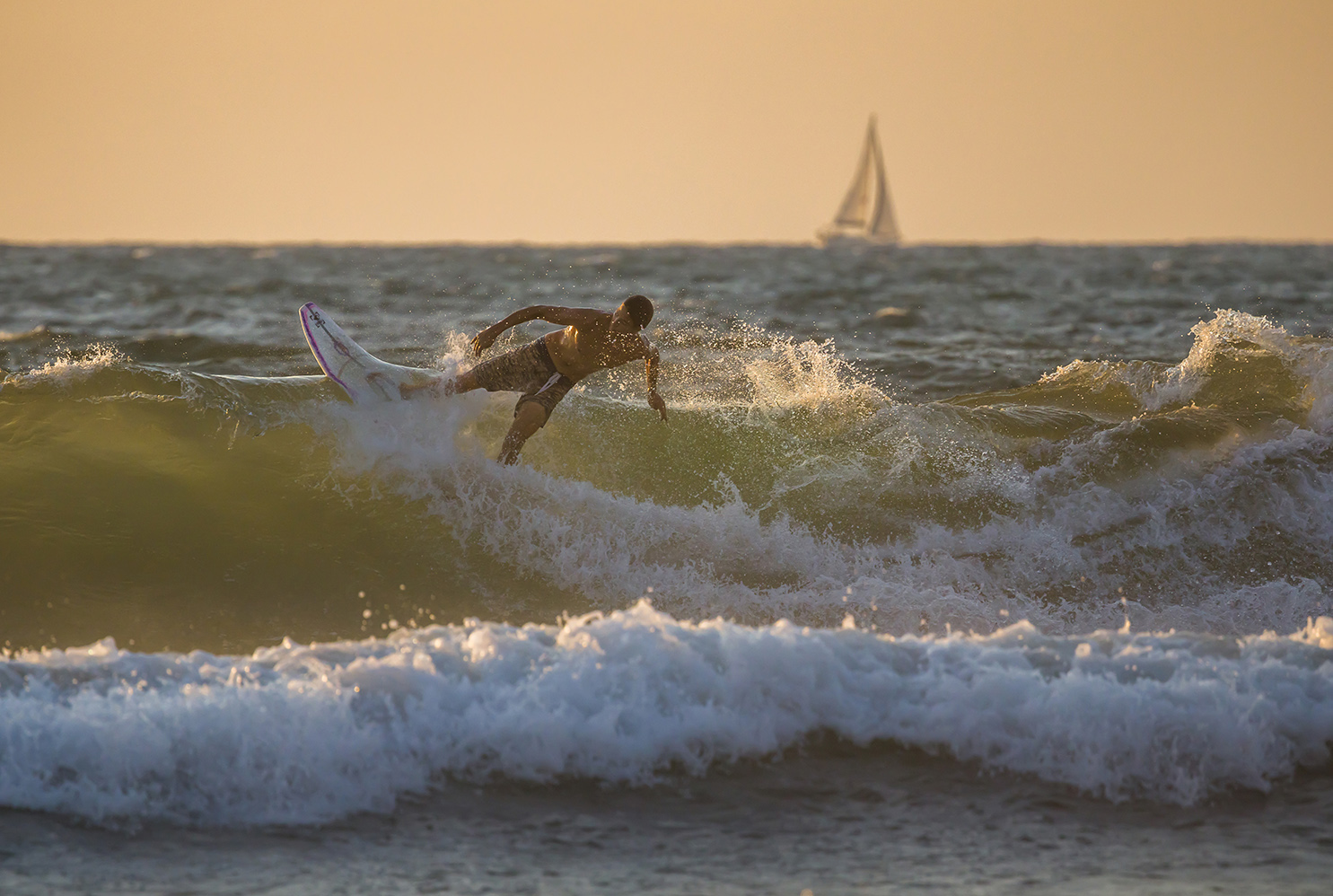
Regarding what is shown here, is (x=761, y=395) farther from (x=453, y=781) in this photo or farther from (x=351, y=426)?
(x=453, y=781)

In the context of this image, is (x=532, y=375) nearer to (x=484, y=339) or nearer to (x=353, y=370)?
(x=484, y=339)

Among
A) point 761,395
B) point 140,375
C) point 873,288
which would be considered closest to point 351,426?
point 140,375

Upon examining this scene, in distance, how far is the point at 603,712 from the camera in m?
5.30

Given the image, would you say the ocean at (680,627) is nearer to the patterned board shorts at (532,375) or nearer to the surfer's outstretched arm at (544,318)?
Result: the patterned board shorts at (532,375)

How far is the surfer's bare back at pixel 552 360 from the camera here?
812 centimetres

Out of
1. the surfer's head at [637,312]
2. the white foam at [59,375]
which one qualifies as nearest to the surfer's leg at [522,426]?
the surfer's head at [637,312]

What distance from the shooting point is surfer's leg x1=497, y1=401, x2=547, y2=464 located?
8.53m

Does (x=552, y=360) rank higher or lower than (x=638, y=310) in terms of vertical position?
lower

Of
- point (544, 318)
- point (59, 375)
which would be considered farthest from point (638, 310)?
point (59, 375)

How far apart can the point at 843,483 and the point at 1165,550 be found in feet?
7.83

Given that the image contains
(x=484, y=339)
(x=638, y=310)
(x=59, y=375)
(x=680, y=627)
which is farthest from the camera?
(x=59, y=375)

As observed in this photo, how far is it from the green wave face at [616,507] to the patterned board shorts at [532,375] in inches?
17.4

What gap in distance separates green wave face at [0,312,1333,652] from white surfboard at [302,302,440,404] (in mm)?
154

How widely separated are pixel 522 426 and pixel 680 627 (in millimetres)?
3124
